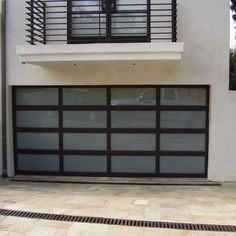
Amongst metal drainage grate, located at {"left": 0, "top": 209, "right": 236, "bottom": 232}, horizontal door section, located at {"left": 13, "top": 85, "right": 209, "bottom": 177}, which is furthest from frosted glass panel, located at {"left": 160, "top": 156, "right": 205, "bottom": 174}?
metal drainage grate, located at {"left": 0, "top": 209, "right": 236, "bottom": 232}

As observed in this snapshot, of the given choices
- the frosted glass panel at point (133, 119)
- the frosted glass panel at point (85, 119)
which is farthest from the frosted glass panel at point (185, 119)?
the frosted glass panel at point (85, 119)

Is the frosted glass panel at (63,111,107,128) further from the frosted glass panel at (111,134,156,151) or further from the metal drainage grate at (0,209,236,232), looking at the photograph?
the metal drainage grate at (0,209,236,232)

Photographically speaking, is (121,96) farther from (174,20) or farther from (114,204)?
(114,204)

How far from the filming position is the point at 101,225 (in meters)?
5.43

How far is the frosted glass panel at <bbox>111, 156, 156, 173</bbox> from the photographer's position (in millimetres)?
9664

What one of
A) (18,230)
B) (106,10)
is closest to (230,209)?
(18,230)

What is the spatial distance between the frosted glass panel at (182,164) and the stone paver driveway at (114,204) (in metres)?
0.81

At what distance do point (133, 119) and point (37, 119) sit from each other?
2397 millimetres

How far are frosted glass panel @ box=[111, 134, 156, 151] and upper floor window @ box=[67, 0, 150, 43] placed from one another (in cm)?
227

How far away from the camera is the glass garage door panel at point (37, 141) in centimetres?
990

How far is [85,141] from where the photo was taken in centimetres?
982

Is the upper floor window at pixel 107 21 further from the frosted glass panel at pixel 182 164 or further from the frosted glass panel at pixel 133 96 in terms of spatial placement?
the frosted glass panel at pixel 182 164

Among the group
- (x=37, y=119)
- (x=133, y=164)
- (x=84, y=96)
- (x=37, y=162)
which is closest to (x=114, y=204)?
(x=133, y=164)

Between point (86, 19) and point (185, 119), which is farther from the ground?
point (86, 19)
